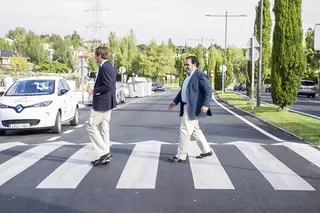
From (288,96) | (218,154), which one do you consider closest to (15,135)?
(218,154)

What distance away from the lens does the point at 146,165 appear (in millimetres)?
7969

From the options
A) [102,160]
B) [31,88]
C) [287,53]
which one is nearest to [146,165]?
[102,160]

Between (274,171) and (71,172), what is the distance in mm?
3135

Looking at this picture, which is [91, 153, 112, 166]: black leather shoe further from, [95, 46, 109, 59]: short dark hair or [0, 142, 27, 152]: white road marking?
[0, 142, 27, 152]: white road marking

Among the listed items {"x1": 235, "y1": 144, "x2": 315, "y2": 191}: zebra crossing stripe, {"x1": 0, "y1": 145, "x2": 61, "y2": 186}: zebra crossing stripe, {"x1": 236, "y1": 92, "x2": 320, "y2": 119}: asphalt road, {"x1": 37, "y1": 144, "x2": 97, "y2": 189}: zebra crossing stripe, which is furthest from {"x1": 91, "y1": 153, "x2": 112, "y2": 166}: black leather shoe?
{"x1": 236, "y1": 92, "x2": 320, "y2": 119}: asphalt road

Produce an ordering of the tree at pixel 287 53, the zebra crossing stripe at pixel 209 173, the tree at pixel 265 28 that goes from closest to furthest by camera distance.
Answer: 1. the zebra crossing stripe at pixel 209 173
2. the tree at pixel 287 53
3. the tree at pixel 265 28

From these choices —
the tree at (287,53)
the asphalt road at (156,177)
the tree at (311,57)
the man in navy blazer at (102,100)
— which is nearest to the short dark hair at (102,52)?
the man in navy blazer at (102,100)

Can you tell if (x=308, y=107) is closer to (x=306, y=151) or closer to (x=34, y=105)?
(x=306, y=151)

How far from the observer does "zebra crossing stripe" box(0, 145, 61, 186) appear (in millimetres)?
7406

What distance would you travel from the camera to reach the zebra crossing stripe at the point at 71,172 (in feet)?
21.8

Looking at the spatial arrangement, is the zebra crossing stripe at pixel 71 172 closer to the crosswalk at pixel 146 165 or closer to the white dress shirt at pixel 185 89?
the crosswalk at pixel 146 165

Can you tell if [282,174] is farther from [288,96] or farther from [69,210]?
[288,96]

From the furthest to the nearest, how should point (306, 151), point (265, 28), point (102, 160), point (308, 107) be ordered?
point (265, 28)
point (308, 107)
point (306, 151)
point (102, 160)

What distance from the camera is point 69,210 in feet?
17.8
